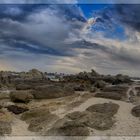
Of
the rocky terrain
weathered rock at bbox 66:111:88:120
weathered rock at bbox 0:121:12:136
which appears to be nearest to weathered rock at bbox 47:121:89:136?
the rocky terrain

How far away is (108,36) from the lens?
18.0ft

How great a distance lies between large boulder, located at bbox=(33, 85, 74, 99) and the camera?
565 cm

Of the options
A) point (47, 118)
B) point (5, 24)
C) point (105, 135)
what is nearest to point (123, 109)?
point (105, 135)

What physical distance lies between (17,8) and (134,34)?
1933mm

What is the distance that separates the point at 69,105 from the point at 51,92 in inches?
15.1

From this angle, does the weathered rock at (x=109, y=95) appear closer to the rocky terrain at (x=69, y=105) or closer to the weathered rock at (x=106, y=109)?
the rocky terrain at (x=69, y=105)

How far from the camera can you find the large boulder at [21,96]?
568 cm

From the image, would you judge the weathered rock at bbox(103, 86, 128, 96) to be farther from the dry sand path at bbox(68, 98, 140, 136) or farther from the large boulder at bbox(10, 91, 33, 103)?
the large boulder at bbox(10, 91, 33, 103)

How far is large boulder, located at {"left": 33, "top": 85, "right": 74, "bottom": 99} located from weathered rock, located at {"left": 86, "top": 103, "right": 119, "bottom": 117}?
0.44 m

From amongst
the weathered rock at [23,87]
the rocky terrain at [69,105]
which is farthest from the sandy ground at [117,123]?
the weathered rock at [23,87]

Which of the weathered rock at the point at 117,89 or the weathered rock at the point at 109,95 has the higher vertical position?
the weathered rock at the point at 117,89

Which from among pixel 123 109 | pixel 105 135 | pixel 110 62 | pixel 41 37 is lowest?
pixel 105 135

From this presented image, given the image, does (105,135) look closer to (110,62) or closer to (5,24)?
(110,62)

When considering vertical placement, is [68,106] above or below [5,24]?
below
